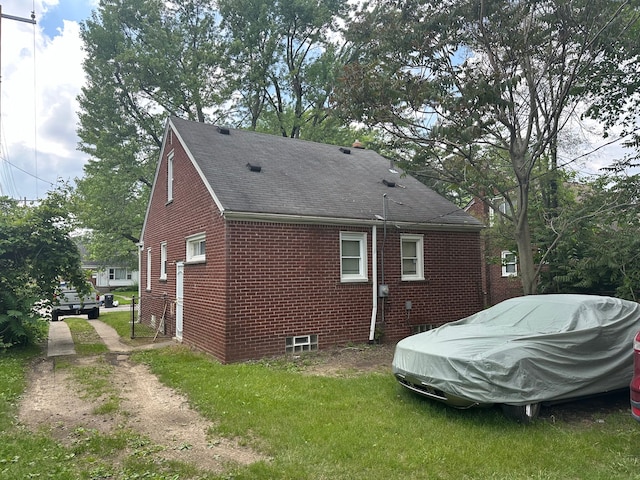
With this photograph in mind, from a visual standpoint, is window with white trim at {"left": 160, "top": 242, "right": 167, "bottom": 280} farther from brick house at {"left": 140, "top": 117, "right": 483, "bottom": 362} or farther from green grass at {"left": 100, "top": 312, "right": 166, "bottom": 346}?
green grass at {"left": 100, "top": 312, "right": 166, "bottom": 346}

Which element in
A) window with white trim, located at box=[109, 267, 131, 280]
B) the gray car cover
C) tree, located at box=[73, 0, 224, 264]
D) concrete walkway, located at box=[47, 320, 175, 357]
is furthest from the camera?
window with white trim, located at box=[109, 267, 131, 280]

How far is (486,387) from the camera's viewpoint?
493 cm

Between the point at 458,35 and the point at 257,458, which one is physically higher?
the point at 458,35

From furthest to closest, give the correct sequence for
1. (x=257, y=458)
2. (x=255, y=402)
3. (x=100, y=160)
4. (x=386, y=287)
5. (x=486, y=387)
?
1. (x=100, y=160)
2. (x=386, y=287)
3. (x=255, y=402)
4. (x=486, y=387)
5. (x=257, y=458)

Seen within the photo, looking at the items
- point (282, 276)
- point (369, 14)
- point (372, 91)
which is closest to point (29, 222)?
point (282, 276)

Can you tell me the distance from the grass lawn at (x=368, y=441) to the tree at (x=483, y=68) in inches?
231

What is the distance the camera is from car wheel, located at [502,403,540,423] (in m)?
5.05

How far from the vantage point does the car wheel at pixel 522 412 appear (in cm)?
505

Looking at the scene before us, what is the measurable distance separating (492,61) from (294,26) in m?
20.7

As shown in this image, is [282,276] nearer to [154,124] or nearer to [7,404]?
[7,404]

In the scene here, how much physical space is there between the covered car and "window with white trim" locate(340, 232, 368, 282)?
4.51 m

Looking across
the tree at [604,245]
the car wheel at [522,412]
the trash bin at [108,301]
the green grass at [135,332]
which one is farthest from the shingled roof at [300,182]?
the trash bin at [108,301]

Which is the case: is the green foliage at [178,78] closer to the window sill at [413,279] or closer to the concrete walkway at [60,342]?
the concrete walkway at [60,342]

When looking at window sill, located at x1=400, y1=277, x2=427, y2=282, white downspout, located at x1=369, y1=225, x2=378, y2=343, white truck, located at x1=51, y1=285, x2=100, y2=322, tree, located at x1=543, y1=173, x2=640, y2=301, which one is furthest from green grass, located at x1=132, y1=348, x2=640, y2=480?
white truck, located at x1=51, y1=285, x2=100, y2=322
